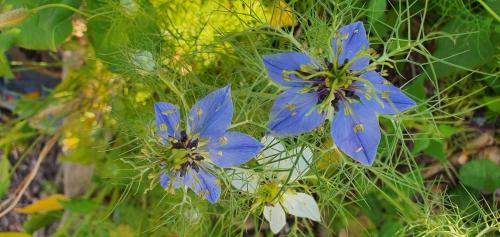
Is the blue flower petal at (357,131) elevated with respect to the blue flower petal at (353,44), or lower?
lower

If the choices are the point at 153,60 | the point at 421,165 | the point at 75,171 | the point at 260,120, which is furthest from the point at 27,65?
the point at 421,165

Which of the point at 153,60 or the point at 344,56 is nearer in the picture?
the point at 344,56

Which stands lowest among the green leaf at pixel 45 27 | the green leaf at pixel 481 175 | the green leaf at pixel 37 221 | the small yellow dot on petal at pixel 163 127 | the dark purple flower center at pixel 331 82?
the green leaf at pixel 37 221

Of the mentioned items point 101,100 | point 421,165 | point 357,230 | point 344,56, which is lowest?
point 357,230

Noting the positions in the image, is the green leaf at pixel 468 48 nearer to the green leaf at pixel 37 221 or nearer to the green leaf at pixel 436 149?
the green leaf at pixel 436 149

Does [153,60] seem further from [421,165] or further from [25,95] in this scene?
[25,95]

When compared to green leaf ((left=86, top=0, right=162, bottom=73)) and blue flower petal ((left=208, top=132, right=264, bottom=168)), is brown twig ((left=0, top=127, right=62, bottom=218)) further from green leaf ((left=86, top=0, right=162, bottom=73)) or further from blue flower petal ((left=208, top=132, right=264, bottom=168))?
blue flower petal ((left=208, top=132, right=264, bottom=168))

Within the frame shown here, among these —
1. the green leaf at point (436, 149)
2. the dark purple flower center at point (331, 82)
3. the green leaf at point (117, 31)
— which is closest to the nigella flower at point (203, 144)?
the dark purple flower center at point (331, 82)
